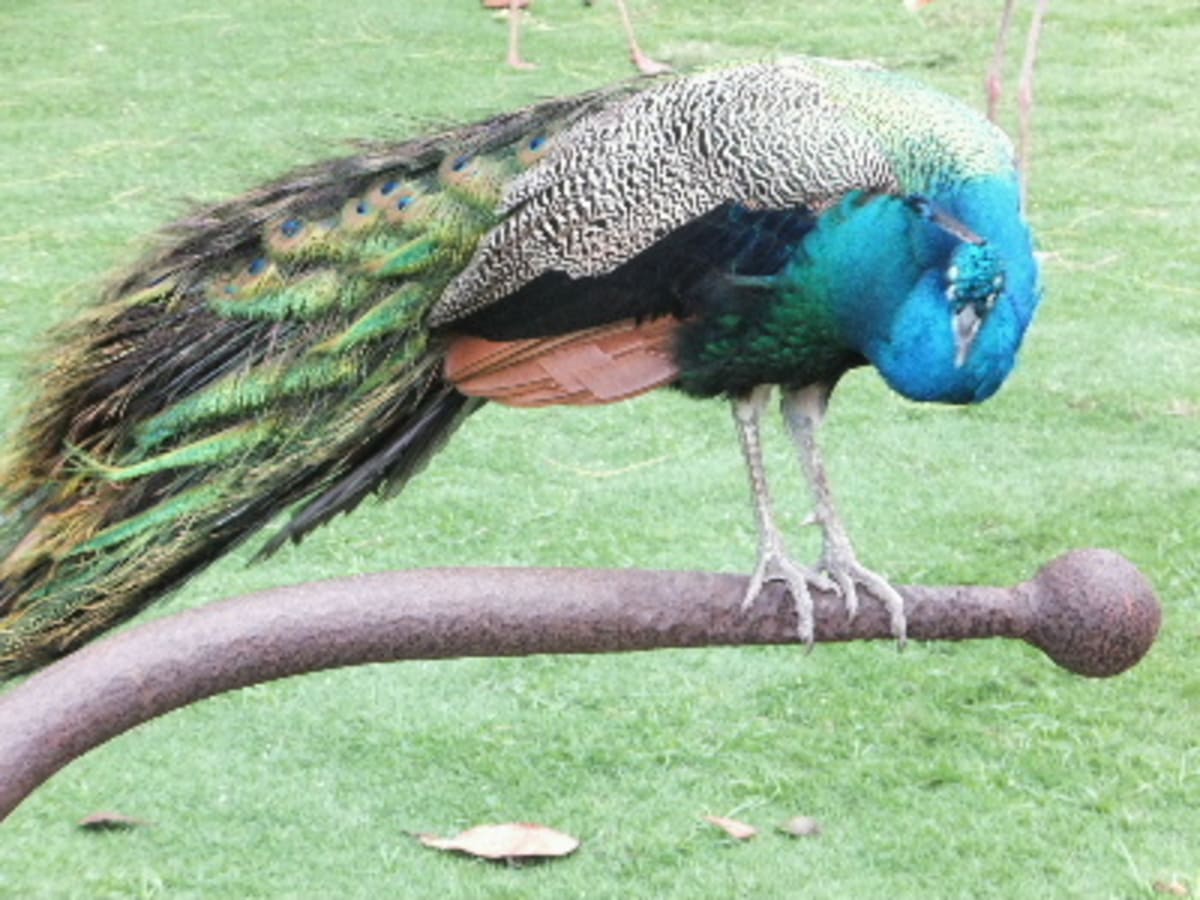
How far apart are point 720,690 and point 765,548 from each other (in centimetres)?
138

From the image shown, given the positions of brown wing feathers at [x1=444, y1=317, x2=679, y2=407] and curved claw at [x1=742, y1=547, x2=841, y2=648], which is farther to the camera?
brown wing feathers at [x1=444, y1=317, x2=679, y2=407]

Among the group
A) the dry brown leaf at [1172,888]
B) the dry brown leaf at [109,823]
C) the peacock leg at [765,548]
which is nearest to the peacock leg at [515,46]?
the dry brown leaf at [109,823]

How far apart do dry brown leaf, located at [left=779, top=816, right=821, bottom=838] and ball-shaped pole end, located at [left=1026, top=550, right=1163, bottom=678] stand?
1.65m

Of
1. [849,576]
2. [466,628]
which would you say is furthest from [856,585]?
[466,628]

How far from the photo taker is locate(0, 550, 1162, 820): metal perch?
1126 millimetres

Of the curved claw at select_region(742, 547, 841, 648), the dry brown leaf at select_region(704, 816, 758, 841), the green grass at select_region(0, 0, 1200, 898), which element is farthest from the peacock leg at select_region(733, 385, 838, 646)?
the dry brown leaf at select_region(704, 816, 758, 841)

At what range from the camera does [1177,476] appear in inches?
171

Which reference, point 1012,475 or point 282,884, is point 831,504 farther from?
point 1012,475

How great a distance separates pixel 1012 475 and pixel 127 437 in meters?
2.49

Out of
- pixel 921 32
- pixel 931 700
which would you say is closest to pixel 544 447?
pixel 931 700

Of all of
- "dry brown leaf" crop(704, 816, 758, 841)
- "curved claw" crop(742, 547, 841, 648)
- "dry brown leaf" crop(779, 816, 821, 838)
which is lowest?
"dry brown leaf" crop(779, 816, 821, 838)

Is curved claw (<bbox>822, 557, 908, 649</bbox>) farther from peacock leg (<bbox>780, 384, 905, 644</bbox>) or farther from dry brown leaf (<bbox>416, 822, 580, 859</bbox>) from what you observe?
dry brown leaf (<bbox>416, 822, 580, 859</bbox>)

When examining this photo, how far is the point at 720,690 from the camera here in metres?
3.57

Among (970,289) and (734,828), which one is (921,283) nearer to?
(970,289)
